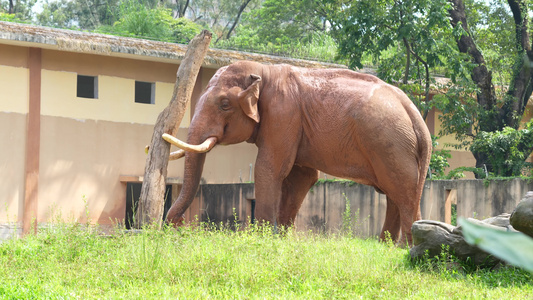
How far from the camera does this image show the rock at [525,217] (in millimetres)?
5910

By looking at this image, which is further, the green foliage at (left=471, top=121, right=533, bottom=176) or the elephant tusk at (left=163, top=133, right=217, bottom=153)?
the green foliage at (left=471, top=121, right=533, bottom=176)

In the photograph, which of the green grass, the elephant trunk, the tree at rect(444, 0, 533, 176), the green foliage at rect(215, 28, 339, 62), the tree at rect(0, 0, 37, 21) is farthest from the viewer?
the tree at rect(0, 0, 37, 21)

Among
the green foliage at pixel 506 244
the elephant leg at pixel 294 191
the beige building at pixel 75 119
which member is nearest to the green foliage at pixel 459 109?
the beige building at pixel 75 119

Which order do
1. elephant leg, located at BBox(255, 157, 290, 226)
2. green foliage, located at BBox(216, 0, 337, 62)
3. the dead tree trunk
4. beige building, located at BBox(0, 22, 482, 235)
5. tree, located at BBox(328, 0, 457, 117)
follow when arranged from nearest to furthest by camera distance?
elephant leg, located at BBox(255, 157, 290, 226), the dead tree trunk, beige building, located at BBox(0, 22, 482, 235), tree, located at BBox(328, 0, 457, 117), green foliage, located at BBox(216, 0, 337, 62)

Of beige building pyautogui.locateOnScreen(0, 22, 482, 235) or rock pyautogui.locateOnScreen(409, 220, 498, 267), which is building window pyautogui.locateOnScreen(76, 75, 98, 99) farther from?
rock pyautogui.locateOnScreen(409, 220, 498, 267)

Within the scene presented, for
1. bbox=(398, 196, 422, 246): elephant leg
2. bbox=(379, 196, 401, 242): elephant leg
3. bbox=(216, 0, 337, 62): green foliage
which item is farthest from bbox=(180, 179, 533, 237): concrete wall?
bbox=(216, 0, 337, 62): green foliage

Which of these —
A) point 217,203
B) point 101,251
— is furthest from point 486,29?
point 101,251

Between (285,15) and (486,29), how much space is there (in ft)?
30.8

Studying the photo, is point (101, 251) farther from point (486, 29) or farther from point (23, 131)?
point (486, 29)

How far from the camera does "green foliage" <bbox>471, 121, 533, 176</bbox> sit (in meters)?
15.6

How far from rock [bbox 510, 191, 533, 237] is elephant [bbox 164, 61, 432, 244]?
258cm

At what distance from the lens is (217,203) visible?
608 inches

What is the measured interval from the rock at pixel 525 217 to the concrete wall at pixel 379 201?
4.79m

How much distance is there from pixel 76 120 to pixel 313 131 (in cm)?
772
